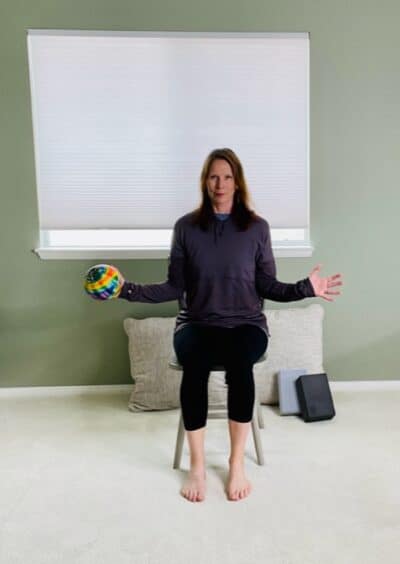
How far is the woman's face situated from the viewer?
2.01 metres

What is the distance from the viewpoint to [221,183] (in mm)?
2010

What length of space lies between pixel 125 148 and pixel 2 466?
1.61 meters

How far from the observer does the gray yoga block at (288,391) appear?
96.7 inches

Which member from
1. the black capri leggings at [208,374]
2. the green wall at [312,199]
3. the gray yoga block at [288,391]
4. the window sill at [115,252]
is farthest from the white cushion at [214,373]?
the black capri leggings at [208,374]

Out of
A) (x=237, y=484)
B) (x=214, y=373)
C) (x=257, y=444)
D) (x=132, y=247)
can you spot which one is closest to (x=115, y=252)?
(x=132, y=247)

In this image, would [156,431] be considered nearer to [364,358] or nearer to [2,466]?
[2,466]

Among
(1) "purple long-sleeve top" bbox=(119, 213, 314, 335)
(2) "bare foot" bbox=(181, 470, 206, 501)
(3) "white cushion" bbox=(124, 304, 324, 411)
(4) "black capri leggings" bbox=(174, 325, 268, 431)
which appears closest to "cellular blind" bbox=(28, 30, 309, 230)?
(3) "white cushion" bbox=(124, 304, 324, 411)

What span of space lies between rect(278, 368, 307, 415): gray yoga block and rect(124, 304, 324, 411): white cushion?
0.22 ft

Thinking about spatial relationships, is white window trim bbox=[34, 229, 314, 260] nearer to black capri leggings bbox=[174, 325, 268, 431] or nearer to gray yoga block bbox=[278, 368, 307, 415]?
gray yoga block bbox=[278, 368, 307, 415]

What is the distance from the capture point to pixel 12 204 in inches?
104

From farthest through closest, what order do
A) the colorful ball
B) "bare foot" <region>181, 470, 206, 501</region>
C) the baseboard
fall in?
the baseboard, the colorful ball, "bare foot" <region>181, 470, 206, 501</region>

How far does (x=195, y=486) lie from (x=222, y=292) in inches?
28.9

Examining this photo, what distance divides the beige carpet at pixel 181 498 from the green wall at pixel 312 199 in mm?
326

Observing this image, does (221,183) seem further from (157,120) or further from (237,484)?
(237,484)
